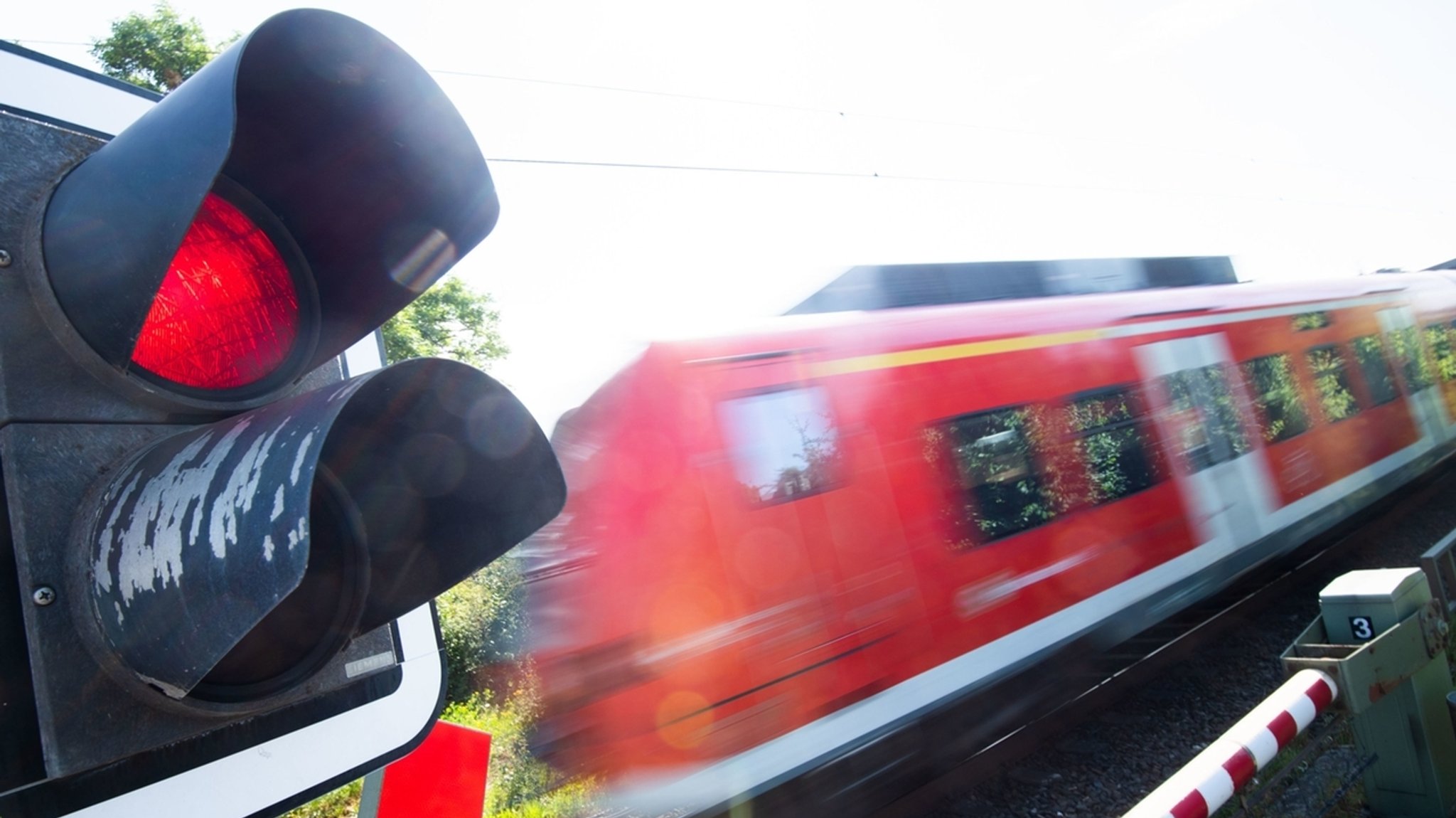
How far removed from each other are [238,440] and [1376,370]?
1348 cm

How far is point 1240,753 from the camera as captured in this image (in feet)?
7.37

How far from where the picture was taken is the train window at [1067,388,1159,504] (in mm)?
6609

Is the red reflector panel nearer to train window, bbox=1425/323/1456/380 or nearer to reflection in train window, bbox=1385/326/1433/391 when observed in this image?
reflection in train window, bbox=1385/326/1433/391

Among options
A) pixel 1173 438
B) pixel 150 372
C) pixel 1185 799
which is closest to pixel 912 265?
pixel 1173 438

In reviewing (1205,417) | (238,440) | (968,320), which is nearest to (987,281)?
(968,320)

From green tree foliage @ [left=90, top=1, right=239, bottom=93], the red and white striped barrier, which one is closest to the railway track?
the red and white striped barrier

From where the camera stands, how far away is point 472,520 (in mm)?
1396

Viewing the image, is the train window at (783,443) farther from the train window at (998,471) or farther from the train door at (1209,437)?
the train door at (1209,437)

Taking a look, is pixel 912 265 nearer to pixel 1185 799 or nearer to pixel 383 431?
pixel 1185 799

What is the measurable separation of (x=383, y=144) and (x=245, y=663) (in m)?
0.83

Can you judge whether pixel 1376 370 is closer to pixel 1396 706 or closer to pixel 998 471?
pixel 998 471

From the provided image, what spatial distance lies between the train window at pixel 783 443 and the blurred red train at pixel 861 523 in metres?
0.01

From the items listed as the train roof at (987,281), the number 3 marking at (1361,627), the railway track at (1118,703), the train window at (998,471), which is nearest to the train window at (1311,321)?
the train roof at (987,281)

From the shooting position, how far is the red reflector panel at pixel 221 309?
126 cm
